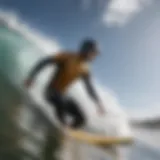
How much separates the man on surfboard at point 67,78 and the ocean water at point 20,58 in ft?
0.10

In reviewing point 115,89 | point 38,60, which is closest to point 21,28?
point 38,60

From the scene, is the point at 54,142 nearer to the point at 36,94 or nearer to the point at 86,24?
the point at 36,94

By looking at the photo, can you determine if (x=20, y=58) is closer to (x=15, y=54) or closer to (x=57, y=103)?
(x=15, y=54)

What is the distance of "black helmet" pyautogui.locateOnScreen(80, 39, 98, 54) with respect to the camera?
1973 mm

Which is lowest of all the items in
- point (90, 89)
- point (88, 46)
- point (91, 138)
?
point (91, 138)

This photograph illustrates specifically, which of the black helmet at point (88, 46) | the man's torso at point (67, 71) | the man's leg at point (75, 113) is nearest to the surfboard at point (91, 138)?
the man's leg at point (75, 113)

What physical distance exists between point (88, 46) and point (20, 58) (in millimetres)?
222

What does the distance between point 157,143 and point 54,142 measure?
0.34 metres

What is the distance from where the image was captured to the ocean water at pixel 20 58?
1928mm

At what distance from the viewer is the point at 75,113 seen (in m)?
1.94

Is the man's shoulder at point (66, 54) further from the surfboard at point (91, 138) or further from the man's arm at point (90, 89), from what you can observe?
the surfboard at point (91, 138)

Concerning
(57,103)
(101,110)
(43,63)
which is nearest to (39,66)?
(43,63)

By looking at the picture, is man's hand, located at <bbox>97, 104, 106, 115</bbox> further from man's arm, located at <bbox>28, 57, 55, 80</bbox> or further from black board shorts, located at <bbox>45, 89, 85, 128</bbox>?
man's arm, located at <bbox>28, 57, 55, 80</bbox>

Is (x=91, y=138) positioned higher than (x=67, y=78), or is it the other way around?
(x=67, y=78)
